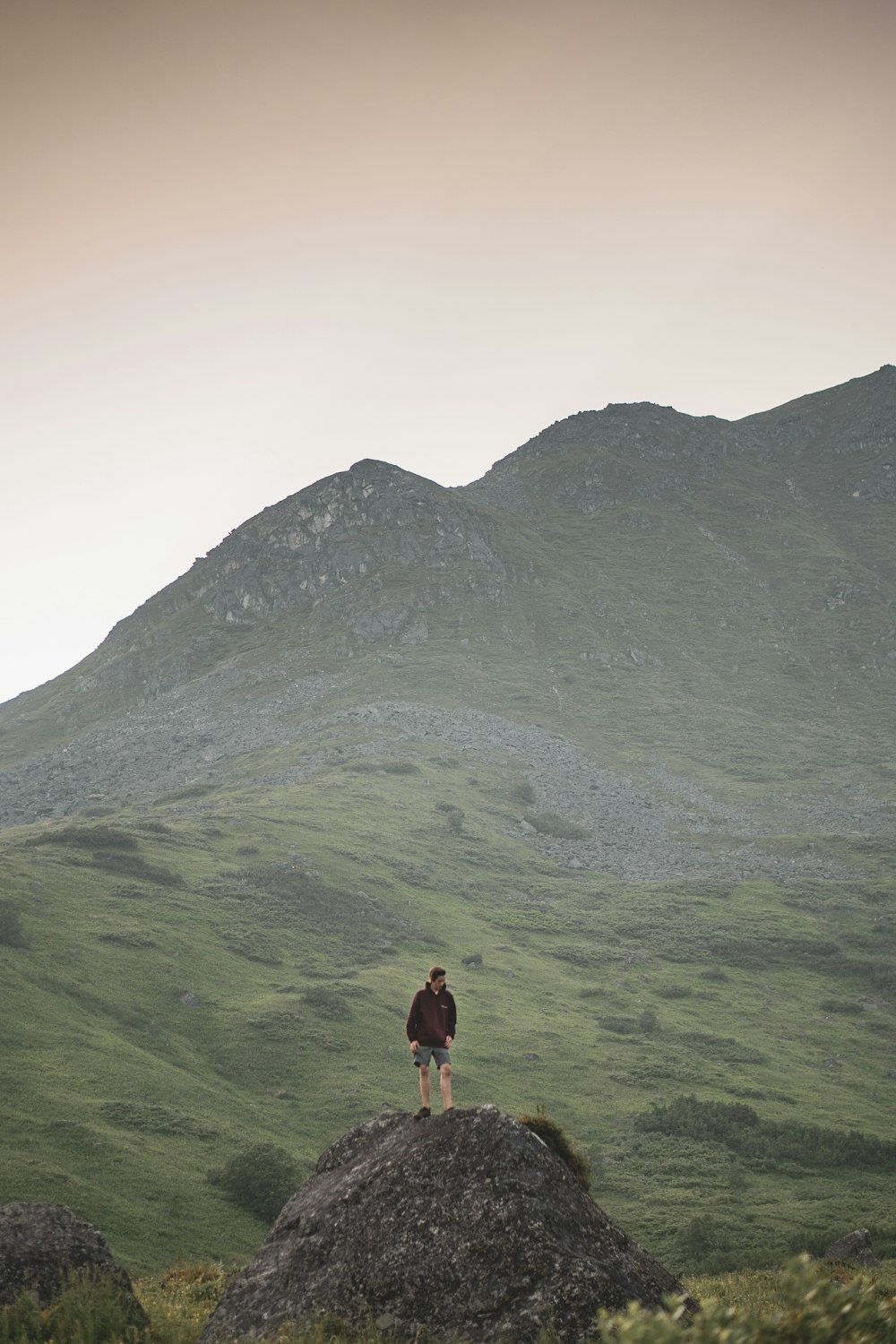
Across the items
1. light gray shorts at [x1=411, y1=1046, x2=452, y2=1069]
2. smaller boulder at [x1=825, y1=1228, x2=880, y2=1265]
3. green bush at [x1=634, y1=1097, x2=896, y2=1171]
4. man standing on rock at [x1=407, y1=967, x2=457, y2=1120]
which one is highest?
man standing on rock at [x1=407, y1=967, x2=457, y2=1120]

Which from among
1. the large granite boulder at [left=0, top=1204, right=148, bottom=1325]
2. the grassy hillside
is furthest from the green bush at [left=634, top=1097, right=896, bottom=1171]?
the large granite boulder at [left=0, top=1204, right=148, bottom=1325]

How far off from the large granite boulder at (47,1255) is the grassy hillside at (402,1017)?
17.9 metres

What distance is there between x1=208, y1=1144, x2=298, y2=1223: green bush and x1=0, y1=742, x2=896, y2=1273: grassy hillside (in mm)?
1099

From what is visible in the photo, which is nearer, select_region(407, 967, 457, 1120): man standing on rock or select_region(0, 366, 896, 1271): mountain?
select_region(407, 967, 457, 1120): man standing on rock

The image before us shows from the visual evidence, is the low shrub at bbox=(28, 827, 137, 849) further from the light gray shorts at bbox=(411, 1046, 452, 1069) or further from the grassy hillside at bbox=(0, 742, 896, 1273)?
the light gray shorts at bbox=(411, 1046, 452, 1069)

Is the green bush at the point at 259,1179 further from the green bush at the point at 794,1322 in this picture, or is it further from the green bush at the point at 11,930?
the green bush at the point at 794,1322

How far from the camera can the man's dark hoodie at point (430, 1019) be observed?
16109 mm

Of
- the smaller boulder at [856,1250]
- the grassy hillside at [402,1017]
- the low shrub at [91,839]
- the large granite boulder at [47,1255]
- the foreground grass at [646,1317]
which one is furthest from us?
the low shrub at [91,839]

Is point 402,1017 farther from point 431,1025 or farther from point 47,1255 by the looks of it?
point 47,1255

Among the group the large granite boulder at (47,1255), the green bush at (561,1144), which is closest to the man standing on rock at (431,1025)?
the green bush at (561,1144)

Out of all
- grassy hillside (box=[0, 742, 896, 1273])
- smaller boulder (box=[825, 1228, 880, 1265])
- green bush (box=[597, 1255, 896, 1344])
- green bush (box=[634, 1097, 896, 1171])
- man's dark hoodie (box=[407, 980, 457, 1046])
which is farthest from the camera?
green bush (box=[634, 1097, 896, 1171])

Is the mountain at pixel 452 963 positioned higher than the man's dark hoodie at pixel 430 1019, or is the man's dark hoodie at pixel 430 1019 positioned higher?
the man's dark hoodie at pixel 430 1019

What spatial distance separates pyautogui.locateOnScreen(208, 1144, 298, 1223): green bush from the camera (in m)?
36.8

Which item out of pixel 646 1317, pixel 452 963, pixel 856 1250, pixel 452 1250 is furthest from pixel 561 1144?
pixel 452 963
